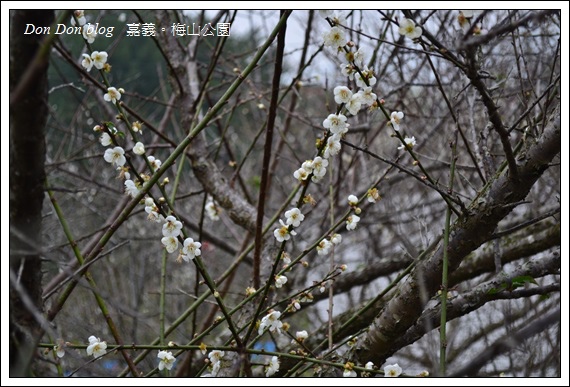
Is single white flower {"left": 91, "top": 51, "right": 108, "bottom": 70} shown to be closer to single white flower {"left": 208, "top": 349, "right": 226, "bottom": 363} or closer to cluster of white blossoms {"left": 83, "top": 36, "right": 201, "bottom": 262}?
cluster of white blossoms {"left": 83, "top": 36, "right": 201, "bottom": 262}

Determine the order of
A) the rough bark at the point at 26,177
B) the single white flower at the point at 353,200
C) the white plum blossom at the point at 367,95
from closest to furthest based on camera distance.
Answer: the rough bark at the point at 26,177 < the white plum blossom at the point at 367,95 < the single white flower at the point at 353,200

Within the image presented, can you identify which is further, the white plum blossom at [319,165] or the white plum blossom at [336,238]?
the white plum blossom at [336,238]

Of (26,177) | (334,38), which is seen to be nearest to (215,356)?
(26,177)

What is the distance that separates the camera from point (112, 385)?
1197 millimetres

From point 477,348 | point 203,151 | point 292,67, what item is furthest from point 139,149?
point 292,67

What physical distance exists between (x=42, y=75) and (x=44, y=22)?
2.9 inches

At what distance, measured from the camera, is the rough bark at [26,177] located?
0.89 meters

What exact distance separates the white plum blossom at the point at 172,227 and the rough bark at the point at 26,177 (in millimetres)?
232

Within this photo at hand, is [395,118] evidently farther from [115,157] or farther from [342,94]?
[115,157]

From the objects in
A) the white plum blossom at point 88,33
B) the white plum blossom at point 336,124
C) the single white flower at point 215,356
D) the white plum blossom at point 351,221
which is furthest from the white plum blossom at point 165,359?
the white plum blossom at point 88,33

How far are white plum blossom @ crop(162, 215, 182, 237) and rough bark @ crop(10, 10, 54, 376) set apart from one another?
0.76 ft

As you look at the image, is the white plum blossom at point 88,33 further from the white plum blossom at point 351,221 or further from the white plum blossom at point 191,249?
the white plum blossom at point 351,221

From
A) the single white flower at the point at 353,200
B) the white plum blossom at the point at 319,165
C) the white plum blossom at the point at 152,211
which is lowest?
the white plum blossom at the point at 152,211

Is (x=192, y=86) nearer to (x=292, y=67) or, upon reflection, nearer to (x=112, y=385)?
(x=292, y=67)
